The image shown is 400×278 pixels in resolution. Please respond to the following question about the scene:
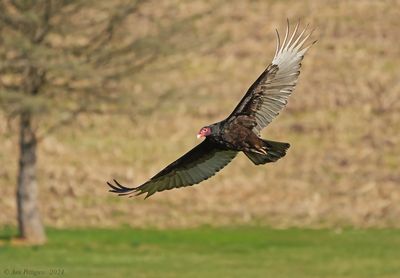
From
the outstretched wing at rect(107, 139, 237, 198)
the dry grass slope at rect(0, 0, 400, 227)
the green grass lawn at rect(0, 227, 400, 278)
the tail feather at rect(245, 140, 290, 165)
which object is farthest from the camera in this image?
the dry grass slope at rect(0, 0, 400, 227)

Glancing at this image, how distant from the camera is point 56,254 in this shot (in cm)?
2595

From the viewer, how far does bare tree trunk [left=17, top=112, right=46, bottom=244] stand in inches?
1113

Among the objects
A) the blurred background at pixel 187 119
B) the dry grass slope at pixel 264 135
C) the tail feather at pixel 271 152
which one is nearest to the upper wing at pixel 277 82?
the tail feather at pixel 271 152

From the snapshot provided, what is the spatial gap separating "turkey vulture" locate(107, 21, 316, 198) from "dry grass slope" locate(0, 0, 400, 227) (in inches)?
539

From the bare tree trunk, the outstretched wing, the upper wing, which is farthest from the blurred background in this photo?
the upper wing

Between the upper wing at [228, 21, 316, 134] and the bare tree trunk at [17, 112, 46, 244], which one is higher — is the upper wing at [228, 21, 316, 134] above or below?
below

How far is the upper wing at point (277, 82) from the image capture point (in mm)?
14055

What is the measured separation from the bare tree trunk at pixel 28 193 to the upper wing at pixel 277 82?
47.6 feet

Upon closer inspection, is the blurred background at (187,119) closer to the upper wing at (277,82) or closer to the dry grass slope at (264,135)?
the dry grass slope at (264,135)

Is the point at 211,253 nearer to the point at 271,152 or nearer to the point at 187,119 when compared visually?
the point at 271,152

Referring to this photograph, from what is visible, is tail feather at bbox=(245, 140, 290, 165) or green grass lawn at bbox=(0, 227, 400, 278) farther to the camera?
green grass lawn at bbox=(0, 227, 400, 278)

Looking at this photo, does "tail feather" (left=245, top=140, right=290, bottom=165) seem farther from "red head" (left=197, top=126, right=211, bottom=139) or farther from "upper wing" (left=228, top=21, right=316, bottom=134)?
"upper wing" (left=228, top=21, right=316, bottom=134)

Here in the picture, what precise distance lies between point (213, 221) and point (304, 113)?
9.87 meters

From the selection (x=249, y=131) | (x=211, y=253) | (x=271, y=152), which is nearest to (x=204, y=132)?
(x=249, y=131)
